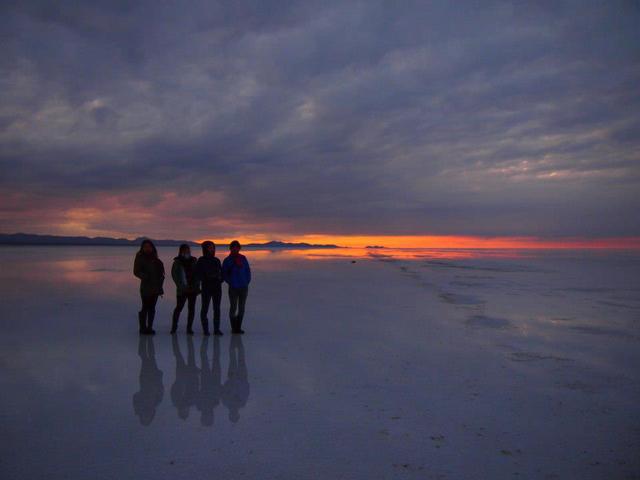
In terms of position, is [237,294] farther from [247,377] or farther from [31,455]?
[31,455]

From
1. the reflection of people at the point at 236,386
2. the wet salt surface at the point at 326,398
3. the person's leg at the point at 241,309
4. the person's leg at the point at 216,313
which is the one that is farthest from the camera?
the person's leg at the point at 241,309

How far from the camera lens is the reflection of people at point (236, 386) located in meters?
5.44

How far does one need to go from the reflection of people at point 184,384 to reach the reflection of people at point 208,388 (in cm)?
11

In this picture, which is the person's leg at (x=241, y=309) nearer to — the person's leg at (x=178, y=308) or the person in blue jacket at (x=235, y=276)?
the person in blue jacket at (x=235, y=276)

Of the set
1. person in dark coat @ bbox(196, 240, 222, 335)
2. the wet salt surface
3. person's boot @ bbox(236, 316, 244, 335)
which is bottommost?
the wet salt surface

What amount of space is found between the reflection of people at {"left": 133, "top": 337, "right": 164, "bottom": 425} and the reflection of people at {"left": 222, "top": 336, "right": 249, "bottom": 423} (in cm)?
92

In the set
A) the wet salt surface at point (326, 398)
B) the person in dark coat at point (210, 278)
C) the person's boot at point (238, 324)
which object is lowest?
the wet salt surface at point (326, 398)

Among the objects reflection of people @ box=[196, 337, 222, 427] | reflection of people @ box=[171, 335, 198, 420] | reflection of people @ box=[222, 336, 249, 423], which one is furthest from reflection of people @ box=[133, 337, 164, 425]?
reflection of people @ box=[222, 336, 249, 423]

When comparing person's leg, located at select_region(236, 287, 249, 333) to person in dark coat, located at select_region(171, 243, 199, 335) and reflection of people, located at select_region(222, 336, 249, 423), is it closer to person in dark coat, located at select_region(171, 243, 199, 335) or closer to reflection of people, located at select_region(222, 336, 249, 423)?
person in dark coat, located at select_region(171, 243, 199, 335)

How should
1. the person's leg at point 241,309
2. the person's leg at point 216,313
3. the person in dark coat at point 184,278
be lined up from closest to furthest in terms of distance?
the person in dark coat at point 184,278, the person's leg at point 216,313, the person's leg at point 241,309

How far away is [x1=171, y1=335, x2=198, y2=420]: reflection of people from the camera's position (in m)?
5.51

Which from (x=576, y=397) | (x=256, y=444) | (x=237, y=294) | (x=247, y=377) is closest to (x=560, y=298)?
(x=576, y=397)

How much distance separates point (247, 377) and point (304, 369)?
38.6 inches

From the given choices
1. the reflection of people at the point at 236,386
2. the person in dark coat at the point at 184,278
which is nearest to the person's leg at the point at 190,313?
the person in dark coat at the point at 184,278
